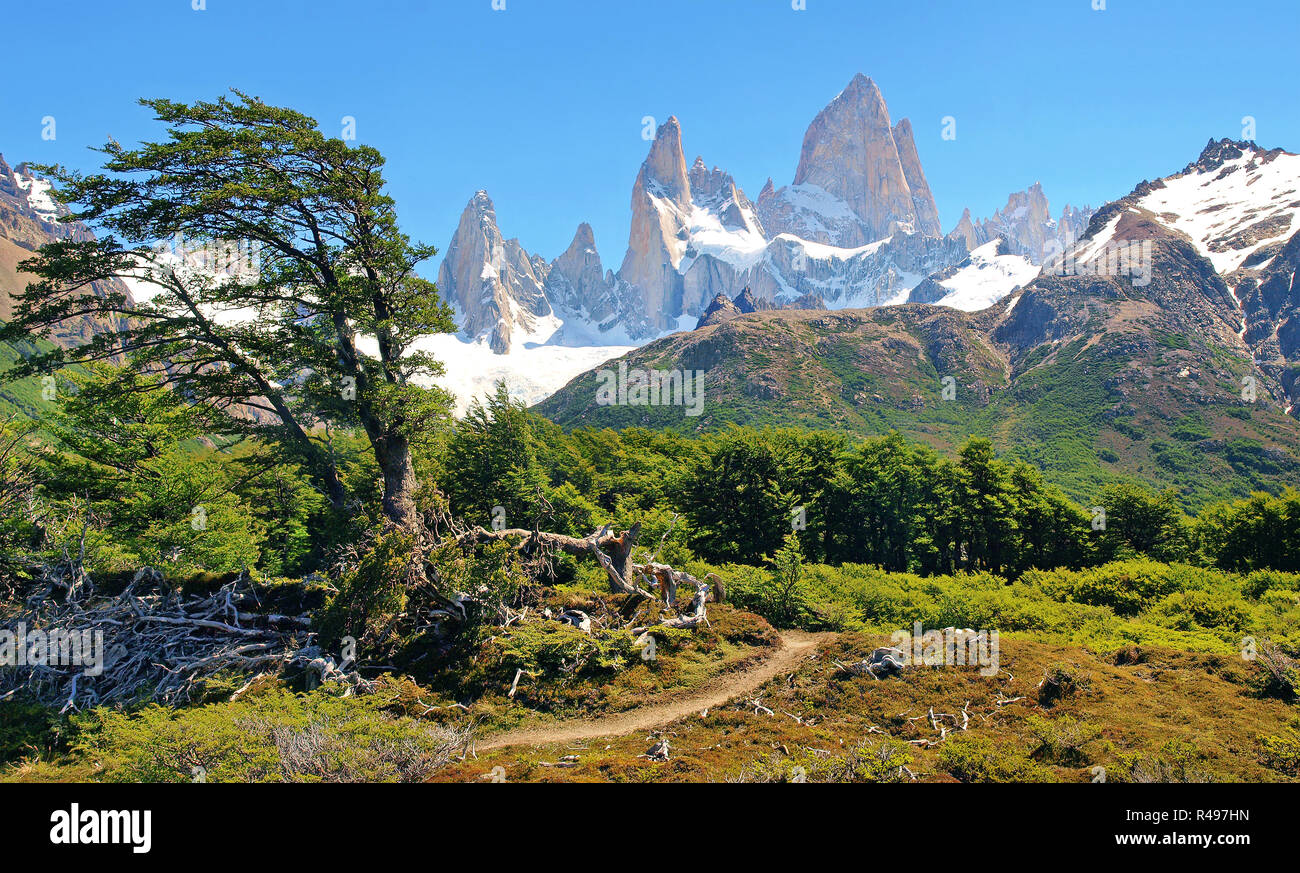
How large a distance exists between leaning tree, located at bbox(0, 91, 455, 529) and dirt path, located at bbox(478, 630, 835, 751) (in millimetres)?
6447

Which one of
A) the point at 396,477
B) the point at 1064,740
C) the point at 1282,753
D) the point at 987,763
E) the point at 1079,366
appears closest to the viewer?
the point at 987,763

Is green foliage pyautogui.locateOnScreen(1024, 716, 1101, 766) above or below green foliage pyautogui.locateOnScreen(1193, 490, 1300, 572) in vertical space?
below

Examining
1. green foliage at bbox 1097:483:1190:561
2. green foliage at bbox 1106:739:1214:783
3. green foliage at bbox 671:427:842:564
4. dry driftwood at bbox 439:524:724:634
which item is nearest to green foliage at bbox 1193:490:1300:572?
green foliage at bbox 1097:483:1190:561

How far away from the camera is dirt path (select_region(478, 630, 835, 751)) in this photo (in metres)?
12.1

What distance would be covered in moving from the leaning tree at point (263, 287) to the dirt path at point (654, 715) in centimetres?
645

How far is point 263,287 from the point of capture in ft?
51.2

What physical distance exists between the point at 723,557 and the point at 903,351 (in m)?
154

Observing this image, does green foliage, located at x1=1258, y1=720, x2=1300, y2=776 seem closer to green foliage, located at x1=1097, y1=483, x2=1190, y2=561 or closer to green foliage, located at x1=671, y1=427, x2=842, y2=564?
green foliage, located at x1=671, y1=427, x2=842, y2=564

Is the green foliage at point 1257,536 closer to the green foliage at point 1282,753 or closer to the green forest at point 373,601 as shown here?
the green forest at point 373,601

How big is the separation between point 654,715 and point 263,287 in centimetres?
1384

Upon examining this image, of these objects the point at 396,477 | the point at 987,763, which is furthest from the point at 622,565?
the point at 987,763

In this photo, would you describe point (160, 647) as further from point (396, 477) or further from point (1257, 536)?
point (1257, 536)

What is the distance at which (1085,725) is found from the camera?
10.3 m
